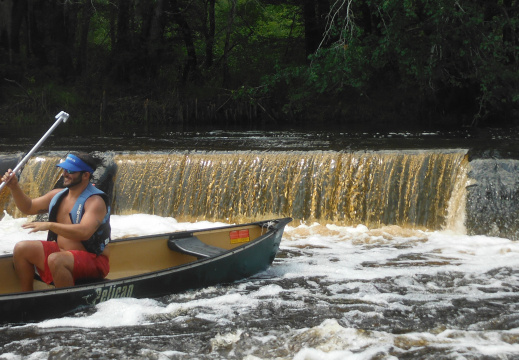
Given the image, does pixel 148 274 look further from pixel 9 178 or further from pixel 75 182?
pixel 9 178

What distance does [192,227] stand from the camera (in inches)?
399

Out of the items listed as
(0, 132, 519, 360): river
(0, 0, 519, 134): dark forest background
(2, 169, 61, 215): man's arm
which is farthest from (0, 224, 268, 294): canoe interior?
(0, 0, 519, 134): dark forest background

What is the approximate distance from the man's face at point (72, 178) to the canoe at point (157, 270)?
2.52ft

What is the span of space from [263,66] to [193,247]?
49.0ft

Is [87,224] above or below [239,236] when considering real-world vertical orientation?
above

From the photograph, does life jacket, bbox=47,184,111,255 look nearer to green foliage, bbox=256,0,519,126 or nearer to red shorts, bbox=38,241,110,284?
red shorts, bbox=38,241,110,284

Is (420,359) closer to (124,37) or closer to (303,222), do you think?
(303,222)

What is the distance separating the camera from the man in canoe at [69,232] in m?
5.62

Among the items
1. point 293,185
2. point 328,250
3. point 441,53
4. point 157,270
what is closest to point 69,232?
point 157,270

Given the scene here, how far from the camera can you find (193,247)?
6793mm

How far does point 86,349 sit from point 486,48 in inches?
422

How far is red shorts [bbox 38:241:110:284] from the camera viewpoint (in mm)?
5727

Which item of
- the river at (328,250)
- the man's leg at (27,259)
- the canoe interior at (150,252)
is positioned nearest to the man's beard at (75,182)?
the man's leg at (27,259)

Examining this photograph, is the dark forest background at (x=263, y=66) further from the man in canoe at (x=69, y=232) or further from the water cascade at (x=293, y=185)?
the man in canoe at (x=69, y=232)
